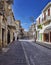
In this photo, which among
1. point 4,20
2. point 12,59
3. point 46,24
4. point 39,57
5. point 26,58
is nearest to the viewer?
point 12,59

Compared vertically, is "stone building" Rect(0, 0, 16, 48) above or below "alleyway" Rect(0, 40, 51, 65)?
above

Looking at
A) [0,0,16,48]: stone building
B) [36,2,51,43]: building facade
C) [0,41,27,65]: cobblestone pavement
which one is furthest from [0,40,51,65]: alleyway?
[36,2,51,43]: building facade

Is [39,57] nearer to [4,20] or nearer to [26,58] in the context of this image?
[26,58]

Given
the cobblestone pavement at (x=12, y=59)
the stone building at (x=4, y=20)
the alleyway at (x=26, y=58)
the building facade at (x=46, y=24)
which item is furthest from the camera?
the building facade at (x=46, y=24)

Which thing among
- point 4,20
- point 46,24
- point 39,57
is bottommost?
point 39,57

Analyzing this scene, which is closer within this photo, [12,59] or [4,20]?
[12,59]

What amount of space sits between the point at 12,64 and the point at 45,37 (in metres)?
45.5

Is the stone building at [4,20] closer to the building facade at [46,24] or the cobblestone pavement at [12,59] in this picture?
the cobblestone pavement at [12,59]

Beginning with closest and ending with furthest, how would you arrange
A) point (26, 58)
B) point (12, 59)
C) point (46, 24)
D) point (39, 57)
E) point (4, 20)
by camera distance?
1. point (12, 59)
2. point (26, 58)
3. point (39, 57)
4. point (4, 20)
5. point (46, 24)

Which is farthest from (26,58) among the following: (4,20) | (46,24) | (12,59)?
(46,24)

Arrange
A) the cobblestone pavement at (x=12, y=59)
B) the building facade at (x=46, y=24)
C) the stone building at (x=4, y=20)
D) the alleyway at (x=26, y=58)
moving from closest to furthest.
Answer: the cobblestone pavement at (x=12, y=59) < the alleyway at (x=26, y=58) < the stone building at (x=4, y=20) < the building facade at (x=46, y=24)

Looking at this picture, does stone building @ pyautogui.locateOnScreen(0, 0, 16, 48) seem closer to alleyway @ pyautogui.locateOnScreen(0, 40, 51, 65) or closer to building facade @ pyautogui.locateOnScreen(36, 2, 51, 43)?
alleyway @ pyautogui.locateOnScreen(0, 40, 51, 65)

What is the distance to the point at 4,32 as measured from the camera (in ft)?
101

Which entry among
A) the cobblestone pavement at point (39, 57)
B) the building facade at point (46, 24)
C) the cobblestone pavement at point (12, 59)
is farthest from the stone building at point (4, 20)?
the building facade at point (46, 24)
